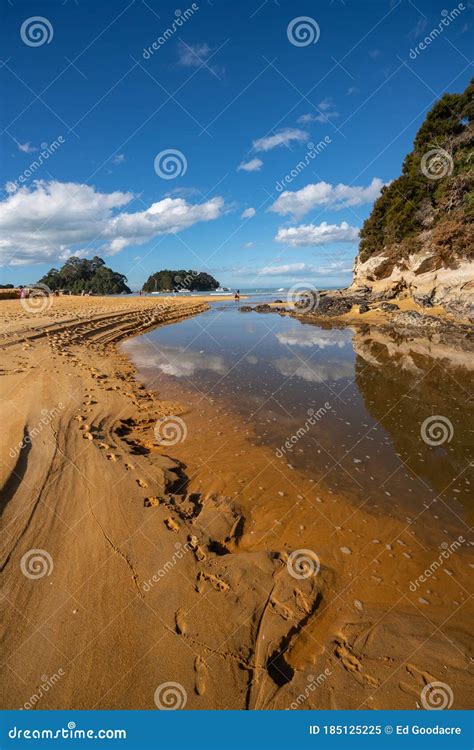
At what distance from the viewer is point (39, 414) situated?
6492 mm

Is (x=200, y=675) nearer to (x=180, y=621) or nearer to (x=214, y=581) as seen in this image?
(x=180, y=621)

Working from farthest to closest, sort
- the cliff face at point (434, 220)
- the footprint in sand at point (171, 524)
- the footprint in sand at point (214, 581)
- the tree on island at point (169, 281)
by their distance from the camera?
the tree on island at point (169, 281), the cliff face at point (434, 220), the footprint in sand at point (171, 524), the footprint in sand at point (214, 581)

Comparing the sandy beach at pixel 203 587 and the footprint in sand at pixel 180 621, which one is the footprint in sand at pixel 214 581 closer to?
the sandy beach at pixel 203 587

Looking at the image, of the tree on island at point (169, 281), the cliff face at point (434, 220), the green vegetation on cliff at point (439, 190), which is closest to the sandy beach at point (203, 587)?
the cliff face at point (434, 220)

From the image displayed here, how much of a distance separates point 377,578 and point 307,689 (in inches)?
62.2

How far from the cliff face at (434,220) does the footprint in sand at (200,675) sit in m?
23.9

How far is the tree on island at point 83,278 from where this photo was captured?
6838 cm

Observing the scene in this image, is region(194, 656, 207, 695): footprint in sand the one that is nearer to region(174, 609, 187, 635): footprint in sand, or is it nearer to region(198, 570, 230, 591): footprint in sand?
region(174, 609, 187, 635): footprint in sand

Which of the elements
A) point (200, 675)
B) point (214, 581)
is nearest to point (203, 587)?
point (214, 581)

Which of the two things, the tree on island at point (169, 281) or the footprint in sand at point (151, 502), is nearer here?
the footprint in sand at point (151, 502)

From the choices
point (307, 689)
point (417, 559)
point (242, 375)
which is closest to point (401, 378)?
point (242, 375)

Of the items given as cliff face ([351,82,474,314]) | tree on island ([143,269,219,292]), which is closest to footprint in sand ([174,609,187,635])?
cliff face ([351,82,474,314])

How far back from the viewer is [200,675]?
8.87 feet

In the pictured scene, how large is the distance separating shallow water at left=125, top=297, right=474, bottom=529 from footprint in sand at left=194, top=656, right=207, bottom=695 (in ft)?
10.8
